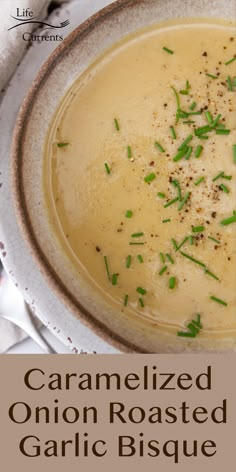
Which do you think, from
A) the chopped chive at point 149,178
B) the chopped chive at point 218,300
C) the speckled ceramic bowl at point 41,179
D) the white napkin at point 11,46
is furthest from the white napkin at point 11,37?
the chopped chive at point 218,300

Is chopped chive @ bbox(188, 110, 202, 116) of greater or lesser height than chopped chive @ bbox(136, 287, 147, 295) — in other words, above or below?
above

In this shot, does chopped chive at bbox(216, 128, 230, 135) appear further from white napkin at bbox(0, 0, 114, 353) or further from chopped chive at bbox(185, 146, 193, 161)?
white napkin at bbox(0, 0, 114, 353)

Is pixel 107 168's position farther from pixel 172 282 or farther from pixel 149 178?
pixel 172 282

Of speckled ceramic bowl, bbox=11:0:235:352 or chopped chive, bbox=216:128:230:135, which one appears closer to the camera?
speckled ceramic bowl, bbox=11:0:235:352

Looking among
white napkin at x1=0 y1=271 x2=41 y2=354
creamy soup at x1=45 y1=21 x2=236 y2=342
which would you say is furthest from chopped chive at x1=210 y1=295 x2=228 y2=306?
white napkin at x1=0 y1=271 x2=41 y2=354

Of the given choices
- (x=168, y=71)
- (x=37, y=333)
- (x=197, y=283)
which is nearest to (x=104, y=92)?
(x=168, y=71)

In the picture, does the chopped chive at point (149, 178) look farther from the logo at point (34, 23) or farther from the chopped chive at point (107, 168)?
the logo at point (34, 23)

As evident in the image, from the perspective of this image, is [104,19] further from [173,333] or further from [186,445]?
[186,445]

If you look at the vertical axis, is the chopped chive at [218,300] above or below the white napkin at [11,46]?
below
